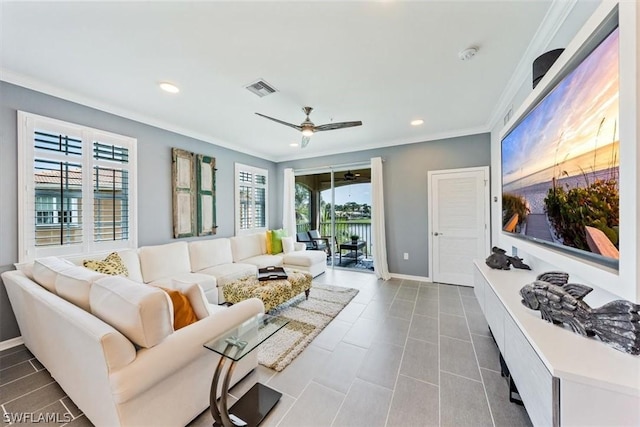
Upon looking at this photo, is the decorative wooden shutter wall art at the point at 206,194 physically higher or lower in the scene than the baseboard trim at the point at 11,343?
higher

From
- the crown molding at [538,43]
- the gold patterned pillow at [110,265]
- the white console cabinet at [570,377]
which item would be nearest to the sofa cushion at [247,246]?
the gold patterned pillow at [110,265]

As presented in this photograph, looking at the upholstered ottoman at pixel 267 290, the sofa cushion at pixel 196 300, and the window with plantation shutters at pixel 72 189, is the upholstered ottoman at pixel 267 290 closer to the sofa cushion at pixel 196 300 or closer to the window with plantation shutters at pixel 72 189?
the sofa cushion at pixel 196 300

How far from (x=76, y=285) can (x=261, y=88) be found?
2284 mm

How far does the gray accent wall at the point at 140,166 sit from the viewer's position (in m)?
2.27

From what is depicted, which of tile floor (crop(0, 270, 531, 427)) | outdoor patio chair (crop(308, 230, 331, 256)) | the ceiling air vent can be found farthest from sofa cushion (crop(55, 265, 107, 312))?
outdoor patio chair (crop(308, 230, 331, 256))

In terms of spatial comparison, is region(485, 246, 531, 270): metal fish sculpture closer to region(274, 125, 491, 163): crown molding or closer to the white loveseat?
the white loveseat

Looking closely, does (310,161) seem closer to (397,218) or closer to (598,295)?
(397,218)

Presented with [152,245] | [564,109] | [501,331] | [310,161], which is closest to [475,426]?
[501,331]

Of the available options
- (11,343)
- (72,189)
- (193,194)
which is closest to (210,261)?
(193,194)

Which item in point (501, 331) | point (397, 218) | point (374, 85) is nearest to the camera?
point (501, 331)

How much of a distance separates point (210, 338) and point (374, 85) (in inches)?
107

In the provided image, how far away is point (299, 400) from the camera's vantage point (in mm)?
1629

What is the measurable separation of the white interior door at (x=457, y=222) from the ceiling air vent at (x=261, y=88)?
3.07 metres

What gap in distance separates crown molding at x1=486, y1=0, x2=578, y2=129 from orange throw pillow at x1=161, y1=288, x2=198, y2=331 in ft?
10.3
